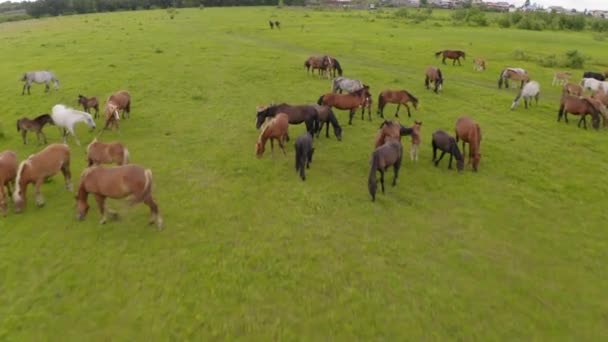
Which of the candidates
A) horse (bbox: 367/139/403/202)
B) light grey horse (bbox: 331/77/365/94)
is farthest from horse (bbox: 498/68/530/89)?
horse (bbox: 367/139/403/202)

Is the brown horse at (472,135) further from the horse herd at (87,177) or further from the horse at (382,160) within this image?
the horse herd at (87,177)

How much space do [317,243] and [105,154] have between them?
18.2 feet

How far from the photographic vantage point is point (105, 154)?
9742 millimetres

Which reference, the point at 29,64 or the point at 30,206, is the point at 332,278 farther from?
the point at 29,64

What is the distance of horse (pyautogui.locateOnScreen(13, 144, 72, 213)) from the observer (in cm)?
859

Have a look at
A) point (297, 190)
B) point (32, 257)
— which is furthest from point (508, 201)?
point (32, 257)

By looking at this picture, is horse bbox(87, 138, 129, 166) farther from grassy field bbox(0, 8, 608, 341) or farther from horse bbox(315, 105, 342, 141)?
horse bbox(315, 105, 342, 141)

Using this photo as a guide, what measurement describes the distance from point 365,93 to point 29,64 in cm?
2192

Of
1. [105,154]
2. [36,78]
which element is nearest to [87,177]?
[105,154]

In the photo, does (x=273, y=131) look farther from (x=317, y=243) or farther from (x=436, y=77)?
(x=436, y=77)

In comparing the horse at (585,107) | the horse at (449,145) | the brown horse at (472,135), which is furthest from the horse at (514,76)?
the horse at (449,145)

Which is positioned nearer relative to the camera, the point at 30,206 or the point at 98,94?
the point at 30,206

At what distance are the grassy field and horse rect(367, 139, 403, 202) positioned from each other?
17.9 inches

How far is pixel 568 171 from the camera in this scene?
39.2ft
